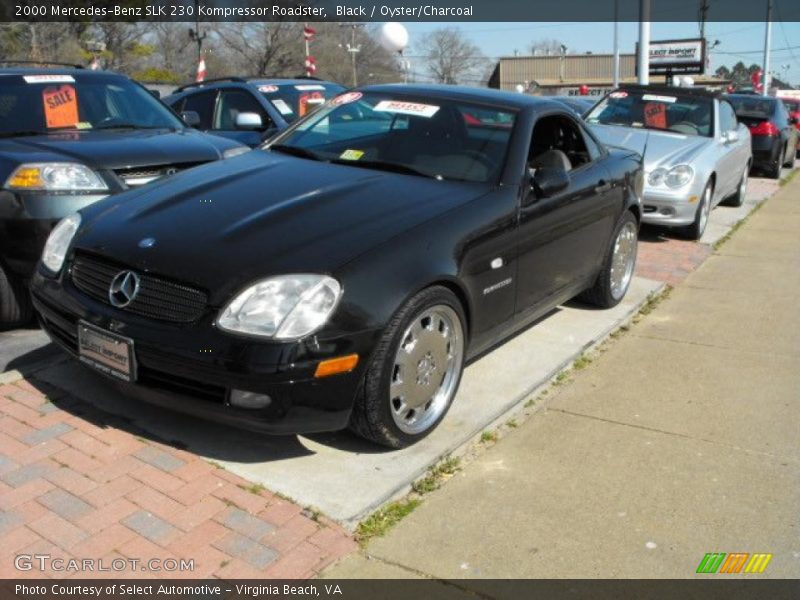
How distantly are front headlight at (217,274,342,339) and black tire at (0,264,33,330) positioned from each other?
86.6 inches

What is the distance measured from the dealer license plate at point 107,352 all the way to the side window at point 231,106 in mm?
5513

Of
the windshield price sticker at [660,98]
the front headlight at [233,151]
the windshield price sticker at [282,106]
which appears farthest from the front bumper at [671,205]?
the front headlight at [233,151]

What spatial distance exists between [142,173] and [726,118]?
7593 millimetres

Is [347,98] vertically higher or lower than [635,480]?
higher

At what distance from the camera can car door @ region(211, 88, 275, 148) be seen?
8.43 meters

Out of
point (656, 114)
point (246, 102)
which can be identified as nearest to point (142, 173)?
point (246, 102)

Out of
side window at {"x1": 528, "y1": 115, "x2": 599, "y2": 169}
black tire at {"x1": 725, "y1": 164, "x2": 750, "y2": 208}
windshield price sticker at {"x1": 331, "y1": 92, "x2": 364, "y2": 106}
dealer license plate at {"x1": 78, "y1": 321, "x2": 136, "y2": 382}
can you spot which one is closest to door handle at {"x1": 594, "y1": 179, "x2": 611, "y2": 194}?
side window at {"x1": 528, "y1": 115, "x2": 599, "y2": 169}

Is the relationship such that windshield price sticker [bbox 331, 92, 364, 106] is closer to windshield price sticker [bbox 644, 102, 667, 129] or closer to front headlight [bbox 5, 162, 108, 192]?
front headlight [bbox 5, 162, 108, 192]

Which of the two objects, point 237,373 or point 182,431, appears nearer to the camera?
point 237,373

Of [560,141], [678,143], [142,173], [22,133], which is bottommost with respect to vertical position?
[678,143]

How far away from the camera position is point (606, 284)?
19.2 feet

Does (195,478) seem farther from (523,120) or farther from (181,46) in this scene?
(181,46)

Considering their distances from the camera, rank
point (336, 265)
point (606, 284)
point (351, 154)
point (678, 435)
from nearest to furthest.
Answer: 1. point (336, 265)
2. point (678, 435)
3. point (351, 154)
4. point (606, 284)

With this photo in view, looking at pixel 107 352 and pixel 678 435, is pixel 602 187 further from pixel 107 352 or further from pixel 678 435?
pixel 107 352
